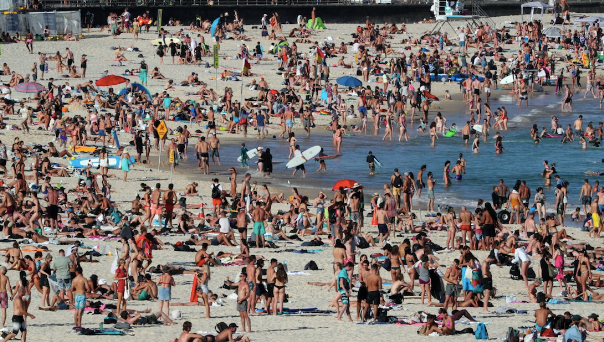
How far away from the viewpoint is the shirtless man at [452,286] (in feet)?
60.5

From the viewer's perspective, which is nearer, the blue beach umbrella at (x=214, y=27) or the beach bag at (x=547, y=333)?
the beach bag at (x=547, y=333)

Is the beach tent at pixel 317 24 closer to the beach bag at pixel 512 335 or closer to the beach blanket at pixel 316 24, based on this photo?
the beach blanket at pixel 316 24

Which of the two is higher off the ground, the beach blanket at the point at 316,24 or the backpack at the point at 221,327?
the beach blanket at the point at 316,24

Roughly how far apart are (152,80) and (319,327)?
26.7 metres

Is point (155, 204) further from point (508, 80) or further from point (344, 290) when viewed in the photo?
point (508, 80)

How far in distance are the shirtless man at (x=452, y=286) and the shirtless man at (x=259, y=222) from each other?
16.2 ft

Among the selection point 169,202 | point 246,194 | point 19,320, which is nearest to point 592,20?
point 246,194

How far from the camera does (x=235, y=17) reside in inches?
2165

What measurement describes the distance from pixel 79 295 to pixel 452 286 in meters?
5.88

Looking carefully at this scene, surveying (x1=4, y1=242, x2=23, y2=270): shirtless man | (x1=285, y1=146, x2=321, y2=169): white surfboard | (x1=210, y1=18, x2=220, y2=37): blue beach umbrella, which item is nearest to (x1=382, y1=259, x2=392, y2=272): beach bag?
(x1=4, y1=242, x2=23, y2=270): shirtless man

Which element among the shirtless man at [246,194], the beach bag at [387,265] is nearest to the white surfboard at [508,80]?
the shirtless man at [246,194]

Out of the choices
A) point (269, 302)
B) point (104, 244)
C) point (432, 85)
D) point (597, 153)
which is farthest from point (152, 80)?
Answer: point (269, 302)

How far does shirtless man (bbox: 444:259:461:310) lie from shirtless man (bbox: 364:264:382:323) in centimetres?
131

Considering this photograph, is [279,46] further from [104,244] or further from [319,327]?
[319,327]
